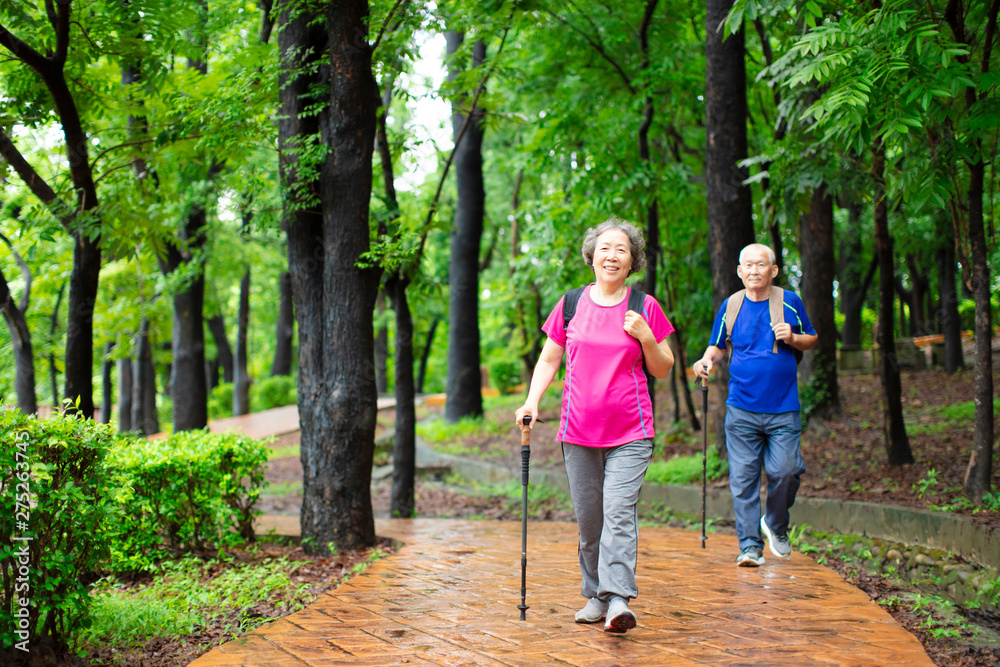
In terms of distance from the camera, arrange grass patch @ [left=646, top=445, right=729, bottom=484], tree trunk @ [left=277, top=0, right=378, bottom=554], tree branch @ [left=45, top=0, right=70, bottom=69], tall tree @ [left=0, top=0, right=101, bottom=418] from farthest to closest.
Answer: grass patch @ [left=646, top=445, right=729, bottom=484] → tall tree @ [left=0, top=0, right=101, bottom=418] → tree trunk @ [left=277, top=0, right=378, bottom=554] → tree branch @ [left=45, top=0, right=70, bottom=69]

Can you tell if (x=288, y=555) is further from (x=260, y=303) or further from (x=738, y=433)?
(x=260, y=303)

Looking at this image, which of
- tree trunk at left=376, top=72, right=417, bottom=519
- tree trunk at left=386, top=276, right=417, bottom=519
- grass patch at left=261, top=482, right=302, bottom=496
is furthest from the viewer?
grass patch at left=261, top=482, right=302, bottom=496

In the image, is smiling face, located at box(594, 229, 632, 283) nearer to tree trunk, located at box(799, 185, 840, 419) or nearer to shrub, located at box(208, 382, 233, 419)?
tree trunk, located at box(799, 185, 840, 419)

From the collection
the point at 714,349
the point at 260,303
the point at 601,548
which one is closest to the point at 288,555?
the point at 601,548

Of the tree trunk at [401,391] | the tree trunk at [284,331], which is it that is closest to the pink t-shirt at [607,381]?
the tree trunk at [401,391]

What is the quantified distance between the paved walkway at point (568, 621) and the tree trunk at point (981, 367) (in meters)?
1.76

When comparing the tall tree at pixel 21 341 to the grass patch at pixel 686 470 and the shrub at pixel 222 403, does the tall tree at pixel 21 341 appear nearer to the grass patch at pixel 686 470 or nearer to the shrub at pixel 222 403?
the grass patch at pixel 686 470

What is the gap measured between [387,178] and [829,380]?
6704 mm

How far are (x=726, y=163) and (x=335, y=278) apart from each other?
16.5 feet

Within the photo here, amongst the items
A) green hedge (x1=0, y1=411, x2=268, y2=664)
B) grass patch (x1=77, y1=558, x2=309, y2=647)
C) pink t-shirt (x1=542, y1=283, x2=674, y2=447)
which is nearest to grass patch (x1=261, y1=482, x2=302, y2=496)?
grass patch (x1=77, y1=558, x2=309, y2=647)

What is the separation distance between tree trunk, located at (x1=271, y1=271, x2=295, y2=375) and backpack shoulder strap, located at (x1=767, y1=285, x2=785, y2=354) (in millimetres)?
21583

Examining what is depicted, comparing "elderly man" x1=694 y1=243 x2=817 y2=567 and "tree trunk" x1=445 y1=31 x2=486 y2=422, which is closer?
"elderly man" x1=694 y1=243 x2=817 y2=567

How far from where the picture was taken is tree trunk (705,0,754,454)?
887 cm

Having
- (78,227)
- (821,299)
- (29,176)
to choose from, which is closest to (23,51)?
(29,176)
